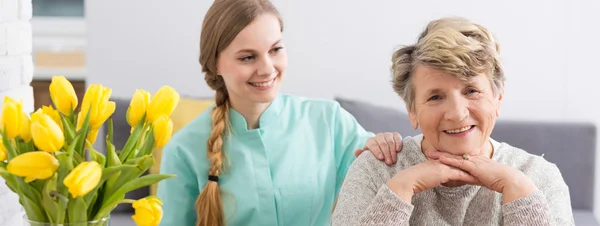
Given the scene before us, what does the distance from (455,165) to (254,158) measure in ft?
2.04

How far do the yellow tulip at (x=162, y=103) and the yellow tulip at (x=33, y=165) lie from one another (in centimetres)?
20

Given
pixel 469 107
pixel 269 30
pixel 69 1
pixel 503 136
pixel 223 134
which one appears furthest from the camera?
pixel 69 1

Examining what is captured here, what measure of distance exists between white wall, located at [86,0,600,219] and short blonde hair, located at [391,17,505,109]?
5.20ft

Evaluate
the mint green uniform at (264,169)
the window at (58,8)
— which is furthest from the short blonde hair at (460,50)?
the window at (58,8)

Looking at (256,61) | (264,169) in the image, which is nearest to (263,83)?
(256,61)

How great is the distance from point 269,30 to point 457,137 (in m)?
0.56

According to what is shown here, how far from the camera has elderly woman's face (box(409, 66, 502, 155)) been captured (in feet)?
5.64

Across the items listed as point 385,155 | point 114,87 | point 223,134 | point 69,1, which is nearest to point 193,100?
point 114,87

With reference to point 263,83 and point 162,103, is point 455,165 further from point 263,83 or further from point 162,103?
point 162,103

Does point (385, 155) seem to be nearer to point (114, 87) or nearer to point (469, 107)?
point (469, 107)

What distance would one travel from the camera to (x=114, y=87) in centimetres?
351

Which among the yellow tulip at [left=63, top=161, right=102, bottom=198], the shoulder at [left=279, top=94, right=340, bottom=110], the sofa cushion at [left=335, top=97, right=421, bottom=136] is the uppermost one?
the yellow tulip at [left=63, top=161, right=102, bottom=198]

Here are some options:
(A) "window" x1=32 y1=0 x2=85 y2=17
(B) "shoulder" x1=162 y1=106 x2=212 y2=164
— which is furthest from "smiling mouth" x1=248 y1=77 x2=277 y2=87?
(A) "window" x1=32 y1=0 x2=85 y2=17

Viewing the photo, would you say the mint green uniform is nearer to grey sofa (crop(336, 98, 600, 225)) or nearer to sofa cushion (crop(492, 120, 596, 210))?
grey sofa (crop(336, 98, 600, 225))
